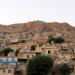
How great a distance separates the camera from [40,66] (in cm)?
3133

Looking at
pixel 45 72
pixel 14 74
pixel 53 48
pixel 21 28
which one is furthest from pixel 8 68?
pixel 21 28

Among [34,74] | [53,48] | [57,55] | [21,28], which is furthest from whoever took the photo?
[21,28]

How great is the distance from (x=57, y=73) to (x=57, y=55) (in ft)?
16.0

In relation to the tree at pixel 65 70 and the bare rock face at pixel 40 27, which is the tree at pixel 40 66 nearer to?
the tree at pixel 65 70

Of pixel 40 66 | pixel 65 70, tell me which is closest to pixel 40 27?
pixel 65 70

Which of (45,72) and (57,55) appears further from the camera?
(57,55)

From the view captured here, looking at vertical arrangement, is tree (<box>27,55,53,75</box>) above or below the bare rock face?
below

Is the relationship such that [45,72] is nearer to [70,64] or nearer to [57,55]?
[70,64]

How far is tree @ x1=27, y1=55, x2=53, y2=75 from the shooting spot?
103 feet

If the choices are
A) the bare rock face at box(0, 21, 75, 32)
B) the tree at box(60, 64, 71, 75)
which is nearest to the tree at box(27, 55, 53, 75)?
the tree at box(60, 64, 71, 75)

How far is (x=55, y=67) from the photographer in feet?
109

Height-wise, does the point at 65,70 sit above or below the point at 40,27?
below

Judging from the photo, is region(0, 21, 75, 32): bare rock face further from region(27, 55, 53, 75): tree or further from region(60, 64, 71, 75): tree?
region(27, 55, 53, 75): tree

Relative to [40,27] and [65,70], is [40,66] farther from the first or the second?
[40,27]
